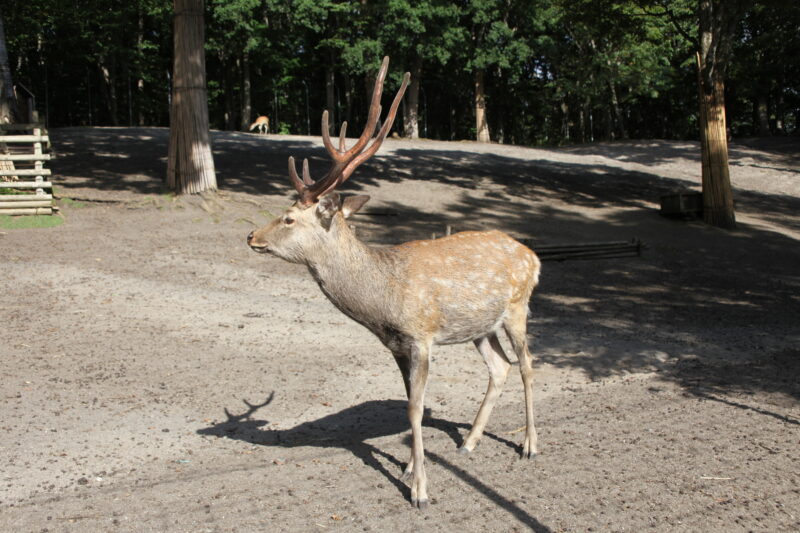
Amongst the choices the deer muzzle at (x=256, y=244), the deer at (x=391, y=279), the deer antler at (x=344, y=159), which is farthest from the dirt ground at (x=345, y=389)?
the deer antler at (x=344, y=159)

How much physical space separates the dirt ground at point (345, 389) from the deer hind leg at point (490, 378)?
156 mm

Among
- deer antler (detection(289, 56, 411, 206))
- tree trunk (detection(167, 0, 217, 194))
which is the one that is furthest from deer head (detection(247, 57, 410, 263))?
tree trunk (detection(167, 0, 217, 194))

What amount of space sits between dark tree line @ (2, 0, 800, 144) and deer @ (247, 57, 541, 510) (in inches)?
1019

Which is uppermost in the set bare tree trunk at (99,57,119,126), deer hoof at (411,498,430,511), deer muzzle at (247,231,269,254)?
bare tree trunk at (99,57,119,126)

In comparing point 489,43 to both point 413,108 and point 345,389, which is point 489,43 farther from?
point 345,389

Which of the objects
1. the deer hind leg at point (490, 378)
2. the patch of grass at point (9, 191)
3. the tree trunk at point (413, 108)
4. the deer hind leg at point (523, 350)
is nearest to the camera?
the deer hind leg at point (523, 350)

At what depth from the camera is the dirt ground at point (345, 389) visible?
16.0ft

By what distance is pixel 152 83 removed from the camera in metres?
47.8

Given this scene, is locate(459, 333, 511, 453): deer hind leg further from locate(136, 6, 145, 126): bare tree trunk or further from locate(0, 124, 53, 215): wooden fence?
locate(136, 6, 145, 126): bare tree trunk

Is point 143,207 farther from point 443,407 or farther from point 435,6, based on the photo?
point 435,6

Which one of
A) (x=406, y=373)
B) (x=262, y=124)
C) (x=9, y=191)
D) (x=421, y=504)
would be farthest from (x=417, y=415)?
(x=262, y=124)

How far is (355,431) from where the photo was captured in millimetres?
6730

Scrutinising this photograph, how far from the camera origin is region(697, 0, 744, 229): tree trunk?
18578 millimetres

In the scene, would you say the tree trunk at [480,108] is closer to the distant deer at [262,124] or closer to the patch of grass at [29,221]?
the distant deer at [262,124]
